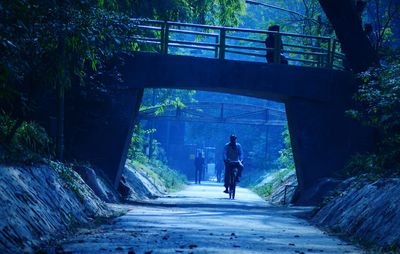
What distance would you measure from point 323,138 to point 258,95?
2270 mm

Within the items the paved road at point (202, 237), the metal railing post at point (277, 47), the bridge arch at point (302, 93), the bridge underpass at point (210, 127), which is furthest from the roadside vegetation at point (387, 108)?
the bridge underpass at point (210, 127)

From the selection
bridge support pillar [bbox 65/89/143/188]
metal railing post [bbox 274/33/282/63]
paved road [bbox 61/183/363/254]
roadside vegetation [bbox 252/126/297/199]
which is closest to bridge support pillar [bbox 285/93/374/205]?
metal railing post [bbox 274/33/282/63]

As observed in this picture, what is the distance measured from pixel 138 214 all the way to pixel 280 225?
9.16 feet

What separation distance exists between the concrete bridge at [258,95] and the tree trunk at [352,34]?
1714 mm

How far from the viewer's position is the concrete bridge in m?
23.5

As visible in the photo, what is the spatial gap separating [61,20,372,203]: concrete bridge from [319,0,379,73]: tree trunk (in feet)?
5.62

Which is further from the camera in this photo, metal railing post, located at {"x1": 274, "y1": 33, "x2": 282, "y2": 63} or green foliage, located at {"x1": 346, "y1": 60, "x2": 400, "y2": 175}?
metal railing post, located at {"x1": 274, "y1": 33, "x2": 282, "y2": 63}

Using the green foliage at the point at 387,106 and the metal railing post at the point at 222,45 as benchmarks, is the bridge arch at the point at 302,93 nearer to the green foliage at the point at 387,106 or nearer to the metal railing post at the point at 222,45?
the metal railing post at the point at 222,45

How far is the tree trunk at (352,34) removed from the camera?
23.0m

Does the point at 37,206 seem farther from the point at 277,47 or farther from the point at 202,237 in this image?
the point at 277,47

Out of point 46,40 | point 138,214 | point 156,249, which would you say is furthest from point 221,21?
point 156,249

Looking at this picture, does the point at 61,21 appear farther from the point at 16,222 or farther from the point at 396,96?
the point at 396,96

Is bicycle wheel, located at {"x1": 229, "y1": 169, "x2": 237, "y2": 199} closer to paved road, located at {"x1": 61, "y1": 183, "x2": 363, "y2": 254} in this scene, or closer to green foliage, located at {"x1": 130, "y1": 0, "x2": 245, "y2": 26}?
green foliage, located at {"x1": 130, "y1": 0, "x2": 245, "y2": 26}

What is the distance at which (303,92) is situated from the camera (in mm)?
24625
